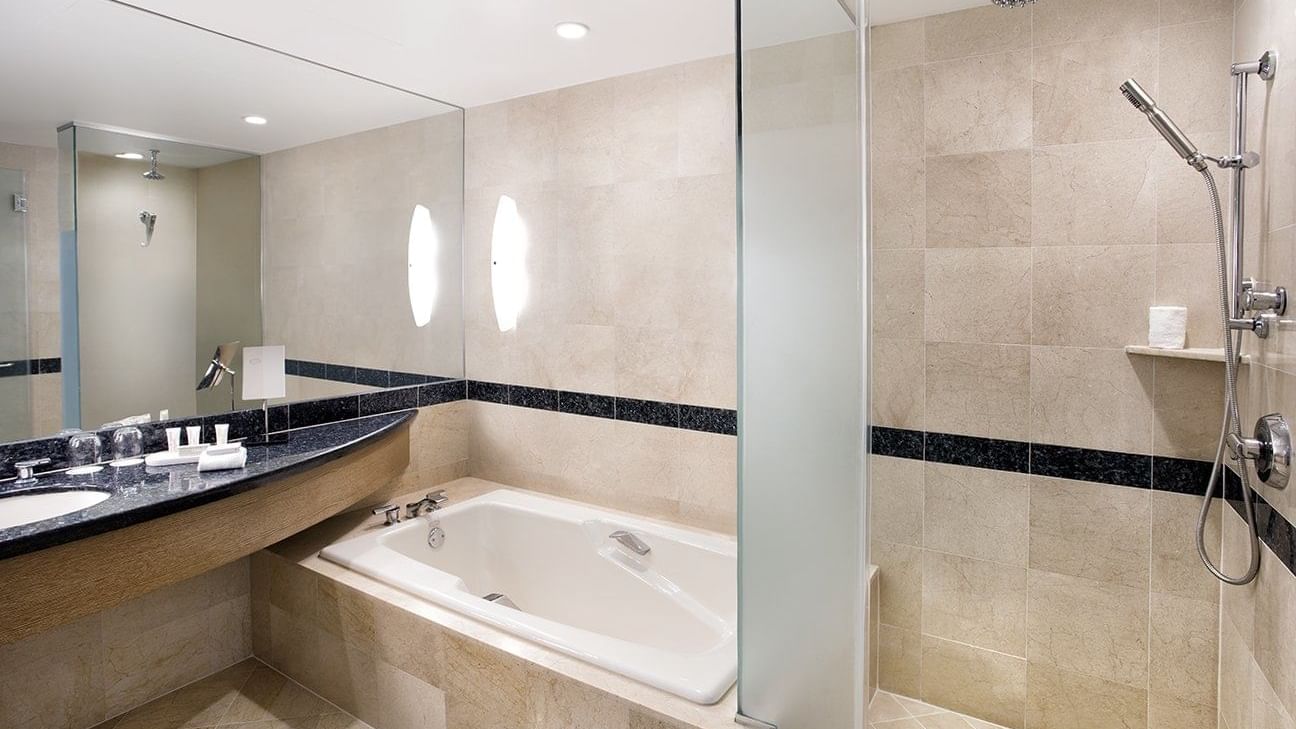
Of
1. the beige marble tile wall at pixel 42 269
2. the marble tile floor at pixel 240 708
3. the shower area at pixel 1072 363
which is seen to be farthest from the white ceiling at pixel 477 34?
the marble tile floor at pixel 240 708

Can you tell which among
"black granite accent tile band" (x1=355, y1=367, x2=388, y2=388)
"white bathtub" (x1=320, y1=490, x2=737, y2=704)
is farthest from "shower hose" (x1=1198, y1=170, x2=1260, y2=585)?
"black granite accent tile band" (x1=355, y1=367, x2=388, y2=388)

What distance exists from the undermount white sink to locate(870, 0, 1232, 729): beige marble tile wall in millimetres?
2430

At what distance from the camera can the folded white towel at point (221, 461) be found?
2047 mm

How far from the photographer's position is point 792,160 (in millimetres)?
1294

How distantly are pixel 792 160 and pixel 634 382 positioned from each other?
5.50ft

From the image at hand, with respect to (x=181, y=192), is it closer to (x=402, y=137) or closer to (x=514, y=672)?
(x=402, y=137)

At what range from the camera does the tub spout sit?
258cm

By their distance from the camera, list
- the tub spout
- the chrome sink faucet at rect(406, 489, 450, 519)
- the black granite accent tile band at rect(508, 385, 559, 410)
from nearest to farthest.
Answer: the tub spout → the chrome sink faucet at rect(406, 489, 450, 519) → the black granite accent tile band at rect(508, 385, 559, 410)

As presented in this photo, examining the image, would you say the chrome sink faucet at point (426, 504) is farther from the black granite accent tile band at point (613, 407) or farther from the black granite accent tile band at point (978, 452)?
the black granite accent tile band at point (978, 452)

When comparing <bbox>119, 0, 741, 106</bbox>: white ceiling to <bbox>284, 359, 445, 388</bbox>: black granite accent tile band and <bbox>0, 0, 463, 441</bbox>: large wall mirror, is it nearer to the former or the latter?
<bbox>0, 0, 463, 441</bbox>: large wall mirror

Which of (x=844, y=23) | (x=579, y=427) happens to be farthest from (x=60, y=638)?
(x=844, y=23)

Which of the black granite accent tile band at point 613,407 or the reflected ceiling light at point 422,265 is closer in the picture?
the black granite accent tile band at point 613,407

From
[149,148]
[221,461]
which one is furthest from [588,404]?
[149,148]

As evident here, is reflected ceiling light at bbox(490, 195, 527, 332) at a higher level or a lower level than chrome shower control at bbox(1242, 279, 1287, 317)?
higher
